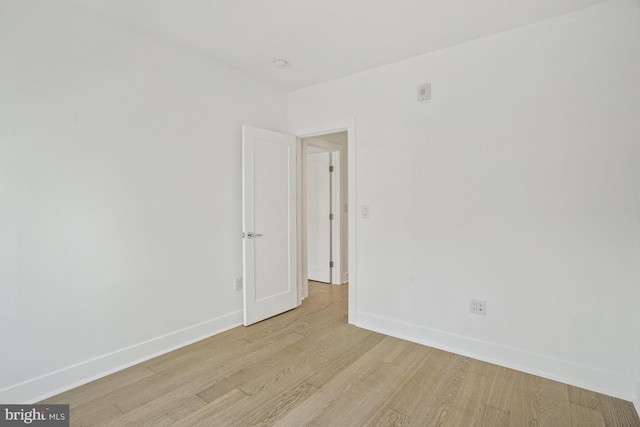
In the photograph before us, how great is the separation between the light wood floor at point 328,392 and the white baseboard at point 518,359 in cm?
7

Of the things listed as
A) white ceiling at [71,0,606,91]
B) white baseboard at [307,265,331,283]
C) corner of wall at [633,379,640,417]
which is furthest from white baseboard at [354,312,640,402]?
white ceiling at [71,0,606,91]

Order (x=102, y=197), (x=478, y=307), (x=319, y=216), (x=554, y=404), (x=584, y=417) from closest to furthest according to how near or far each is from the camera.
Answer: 1. (x=584, y=417)
2. (x=554, y=404)
3. (x=102, y=197)
4. (x=478, y=307)
5. (x=319, y=216)

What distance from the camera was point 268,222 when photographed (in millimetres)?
3361

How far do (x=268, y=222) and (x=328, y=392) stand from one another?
70.4 inches

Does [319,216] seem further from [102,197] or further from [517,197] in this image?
[102,197]

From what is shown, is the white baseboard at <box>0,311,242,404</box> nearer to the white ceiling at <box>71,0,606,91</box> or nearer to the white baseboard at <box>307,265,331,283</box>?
the white baseboard at <box>307,265,331,283</box>

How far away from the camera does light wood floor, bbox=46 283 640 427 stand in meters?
1.80

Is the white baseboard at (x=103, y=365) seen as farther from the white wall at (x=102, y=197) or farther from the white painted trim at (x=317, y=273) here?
the white painted trim at (x=317, y=273)

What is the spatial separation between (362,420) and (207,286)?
178 cm

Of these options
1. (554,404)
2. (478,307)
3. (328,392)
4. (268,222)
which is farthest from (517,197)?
(268,222)

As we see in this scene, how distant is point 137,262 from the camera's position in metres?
2.44

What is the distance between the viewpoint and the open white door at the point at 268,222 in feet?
10.3

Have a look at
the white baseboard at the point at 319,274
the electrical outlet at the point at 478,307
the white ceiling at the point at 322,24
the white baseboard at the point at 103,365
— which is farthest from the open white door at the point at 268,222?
the electrical outlet at the point at 478,307

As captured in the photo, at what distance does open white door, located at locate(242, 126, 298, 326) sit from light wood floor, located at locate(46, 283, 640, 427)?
643 mm
